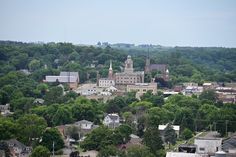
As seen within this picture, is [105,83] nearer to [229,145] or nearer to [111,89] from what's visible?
[111,89]

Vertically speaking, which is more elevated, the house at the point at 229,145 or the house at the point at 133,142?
the house at the point at 229,145

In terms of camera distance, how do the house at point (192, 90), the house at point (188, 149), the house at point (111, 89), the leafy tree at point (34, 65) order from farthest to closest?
the leafy tree at point (34, 65), the house at point (192, 90), the house at point (111, 89), the house at point (188, 149)

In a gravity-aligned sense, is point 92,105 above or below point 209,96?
above

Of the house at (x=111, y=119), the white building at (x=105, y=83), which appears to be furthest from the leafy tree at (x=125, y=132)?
the white building at (x=105, y=83)

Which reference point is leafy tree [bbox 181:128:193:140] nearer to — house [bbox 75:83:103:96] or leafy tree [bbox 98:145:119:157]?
leafy tree [bbox 98:145:119:157]

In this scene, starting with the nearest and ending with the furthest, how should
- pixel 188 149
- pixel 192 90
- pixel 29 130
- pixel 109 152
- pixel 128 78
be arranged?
pixel 109 152, pixel 188 149, pixel 29 130, pixel 192 90, pixel 128 78

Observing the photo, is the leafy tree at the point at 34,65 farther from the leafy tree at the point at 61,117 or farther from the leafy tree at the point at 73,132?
the leafy tree at the point at 73,132

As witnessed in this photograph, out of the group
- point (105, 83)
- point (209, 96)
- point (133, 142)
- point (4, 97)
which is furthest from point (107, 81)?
point (133, 142)
